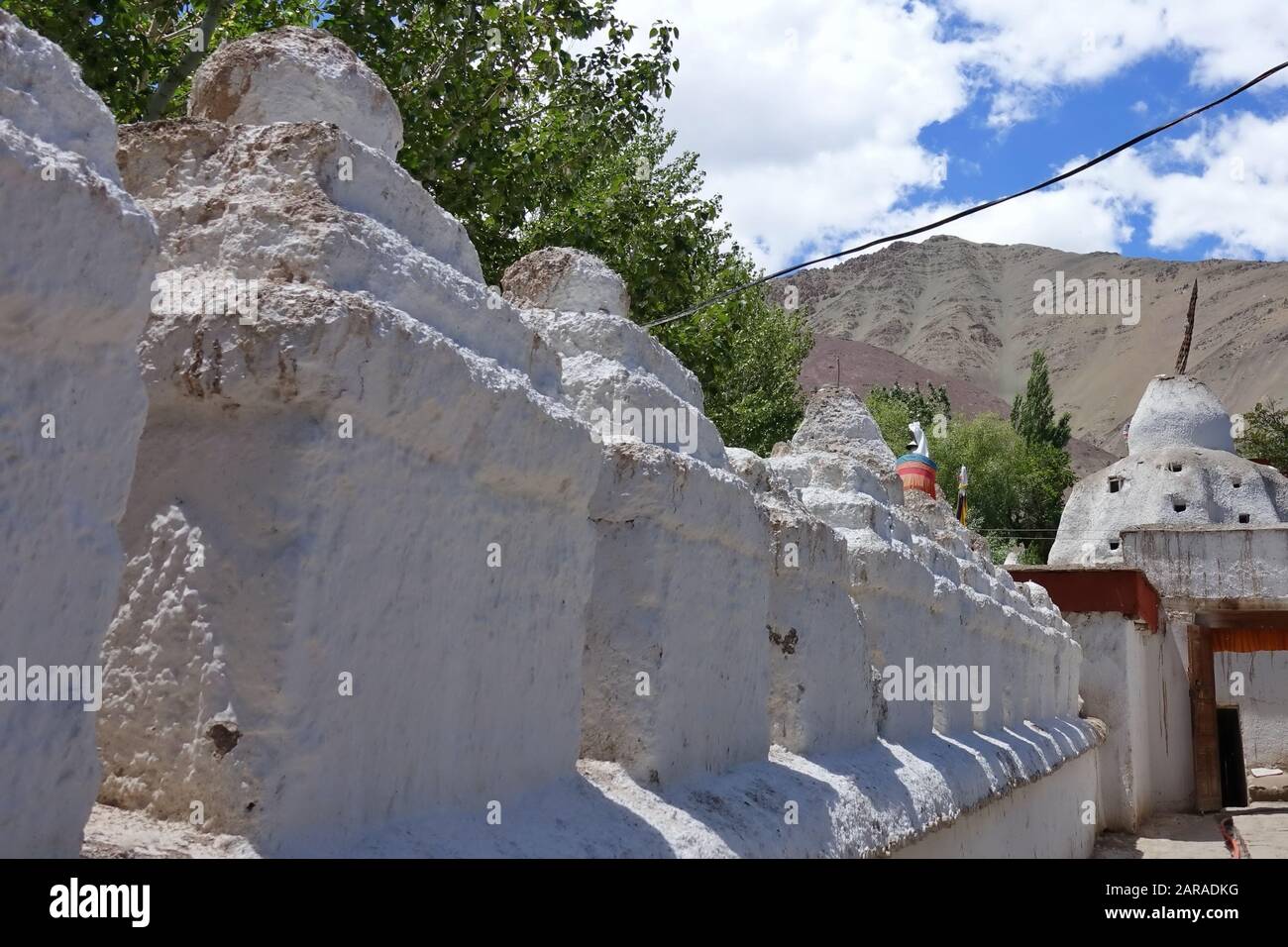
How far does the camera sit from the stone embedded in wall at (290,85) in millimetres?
2863

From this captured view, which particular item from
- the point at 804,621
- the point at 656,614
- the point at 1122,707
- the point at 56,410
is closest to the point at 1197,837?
the point at 1122,707

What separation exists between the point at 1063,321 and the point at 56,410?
127 m

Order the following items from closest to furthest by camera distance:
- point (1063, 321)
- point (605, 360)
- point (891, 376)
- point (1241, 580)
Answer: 1. point (605, 360)
2. point (1241, 580)
3. point (891, 376)
4. point (1063, 321)

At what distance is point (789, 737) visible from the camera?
4.71 metres

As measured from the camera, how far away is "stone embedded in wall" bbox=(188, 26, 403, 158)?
2.86 meters

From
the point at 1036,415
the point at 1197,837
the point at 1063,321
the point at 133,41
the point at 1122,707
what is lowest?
the point at 1197,837

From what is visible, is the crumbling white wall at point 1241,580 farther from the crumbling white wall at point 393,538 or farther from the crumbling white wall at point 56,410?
the crumbling white wall at point 56,410

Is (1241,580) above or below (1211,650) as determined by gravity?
above

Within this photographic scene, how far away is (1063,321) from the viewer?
12250cm

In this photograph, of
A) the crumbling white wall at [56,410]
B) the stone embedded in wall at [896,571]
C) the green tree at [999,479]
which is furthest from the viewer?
the green tree at [999,479]

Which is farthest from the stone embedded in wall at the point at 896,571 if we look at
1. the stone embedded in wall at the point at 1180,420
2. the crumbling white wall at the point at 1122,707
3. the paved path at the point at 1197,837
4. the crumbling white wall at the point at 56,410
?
the stone embedded in wall at the point at 1180,420

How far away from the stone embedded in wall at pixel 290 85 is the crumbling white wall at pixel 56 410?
901 millimetres

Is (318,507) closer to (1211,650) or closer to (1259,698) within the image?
(1211,650)

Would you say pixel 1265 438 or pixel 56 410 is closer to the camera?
pixel 56 410
